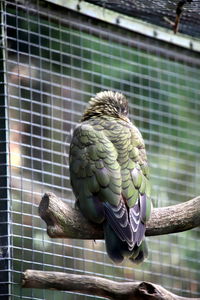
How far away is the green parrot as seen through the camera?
4.03 meters

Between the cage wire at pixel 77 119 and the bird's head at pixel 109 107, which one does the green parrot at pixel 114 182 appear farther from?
the cage wire at pixel 77 119

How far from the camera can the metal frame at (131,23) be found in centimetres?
572

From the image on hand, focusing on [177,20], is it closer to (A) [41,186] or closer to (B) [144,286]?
(A) [41,186]

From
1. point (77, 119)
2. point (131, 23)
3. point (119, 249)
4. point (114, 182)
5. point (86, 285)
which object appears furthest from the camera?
point (131, 23)

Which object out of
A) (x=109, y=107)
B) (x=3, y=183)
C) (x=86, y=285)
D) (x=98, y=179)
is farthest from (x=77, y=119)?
(x=86, y=285)

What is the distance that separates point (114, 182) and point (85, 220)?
0.27 metres

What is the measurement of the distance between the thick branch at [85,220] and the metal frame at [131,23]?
2063mm

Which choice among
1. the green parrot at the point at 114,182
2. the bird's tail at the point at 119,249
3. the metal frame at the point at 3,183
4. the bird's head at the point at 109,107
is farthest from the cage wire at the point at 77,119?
the bird's tail at the point at 119,249

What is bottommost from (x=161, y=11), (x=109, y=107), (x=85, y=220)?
(x=85, y=220)

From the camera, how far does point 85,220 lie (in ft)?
13.4

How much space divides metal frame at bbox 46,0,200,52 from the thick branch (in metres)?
2.06

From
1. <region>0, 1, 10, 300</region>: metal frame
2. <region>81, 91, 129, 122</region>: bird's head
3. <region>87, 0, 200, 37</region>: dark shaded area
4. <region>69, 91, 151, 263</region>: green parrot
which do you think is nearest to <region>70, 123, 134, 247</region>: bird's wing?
<region>69, 91, 151, 263</region>: green parrot

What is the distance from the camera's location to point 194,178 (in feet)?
21.4

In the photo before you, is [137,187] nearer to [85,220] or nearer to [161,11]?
[85,220]
